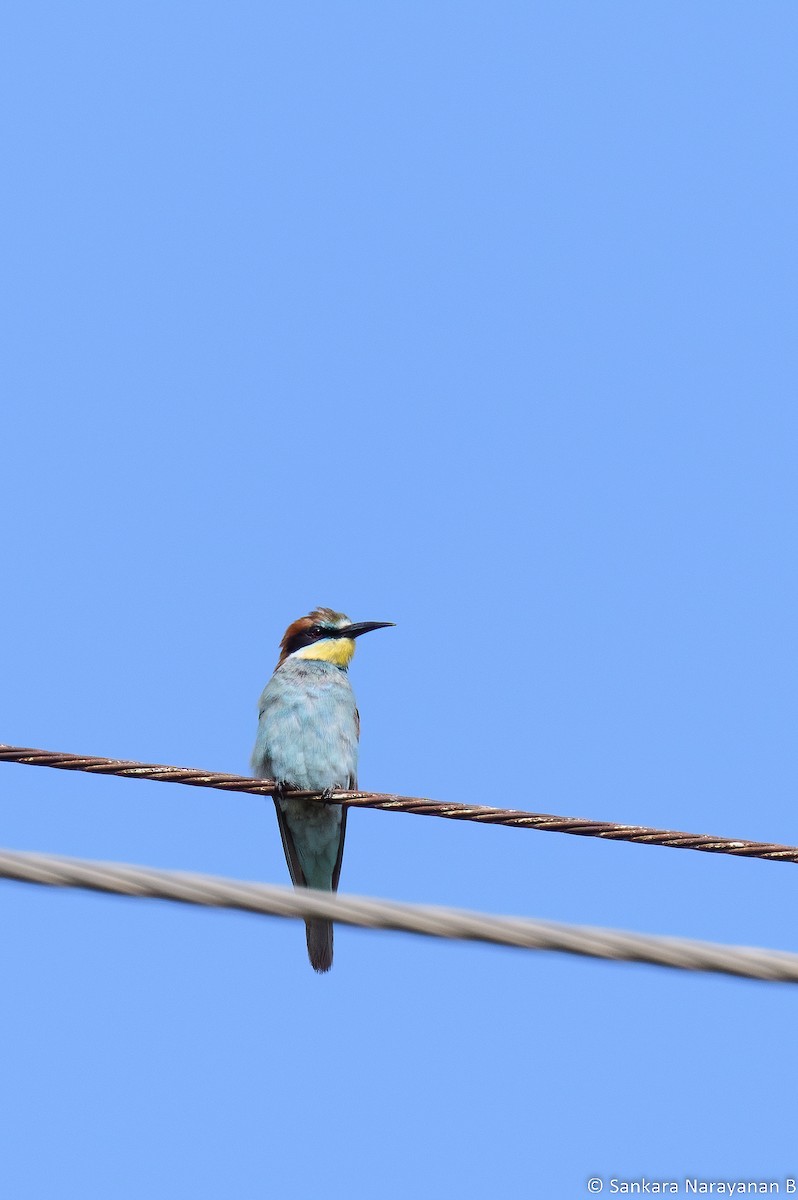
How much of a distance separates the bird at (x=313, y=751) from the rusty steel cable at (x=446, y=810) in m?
2.23

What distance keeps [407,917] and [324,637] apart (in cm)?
535

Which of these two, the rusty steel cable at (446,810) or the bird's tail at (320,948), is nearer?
the rusty steel cable at (446,810)

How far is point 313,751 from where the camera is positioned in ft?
22.9

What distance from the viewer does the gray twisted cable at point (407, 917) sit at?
8.13 ft

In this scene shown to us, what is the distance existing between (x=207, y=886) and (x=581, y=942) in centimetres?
61

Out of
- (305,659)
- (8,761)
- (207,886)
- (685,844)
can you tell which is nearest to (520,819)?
(685,844)

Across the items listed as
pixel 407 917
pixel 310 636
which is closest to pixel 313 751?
pixel 310 636

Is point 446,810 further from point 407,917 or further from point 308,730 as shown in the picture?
point 308,730

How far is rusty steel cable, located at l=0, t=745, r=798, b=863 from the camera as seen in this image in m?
3.91

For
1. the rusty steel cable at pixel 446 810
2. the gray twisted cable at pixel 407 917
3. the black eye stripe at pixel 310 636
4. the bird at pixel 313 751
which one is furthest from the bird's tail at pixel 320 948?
the gray twisted cable at pixel 407 917

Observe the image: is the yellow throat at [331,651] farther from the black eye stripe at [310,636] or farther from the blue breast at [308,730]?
the blue breast at [308,730]

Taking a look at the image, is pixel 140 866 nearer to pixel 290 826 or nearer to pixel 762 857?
pixel 762 857

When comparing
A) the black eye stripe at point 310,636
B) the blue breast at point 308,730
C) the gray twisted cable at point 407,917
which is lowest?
the gray twisted cable at point 407,917

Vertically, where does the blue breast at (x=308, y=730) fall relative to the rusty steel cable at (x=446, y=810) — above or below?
above
